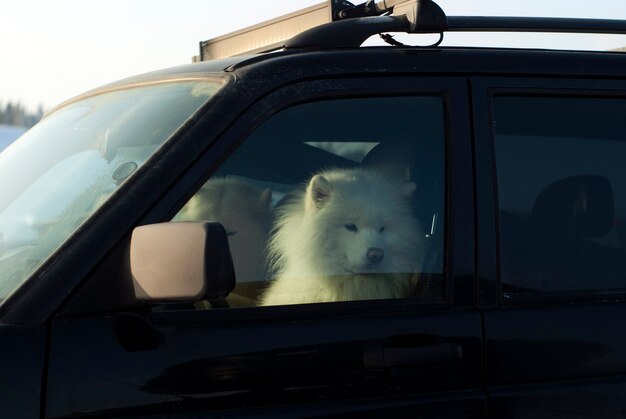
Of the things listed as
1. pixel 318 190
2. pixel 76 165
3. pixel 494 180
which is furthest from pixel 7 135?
pixel 494 180

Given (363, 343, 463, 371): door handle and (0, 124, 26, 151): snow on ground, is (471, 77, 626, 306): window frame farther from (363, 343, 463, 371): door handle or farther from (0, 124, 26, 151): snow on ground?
(0, 124, 26, 151): snow on ground

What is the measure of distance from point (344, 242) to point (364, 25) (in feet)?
2.24

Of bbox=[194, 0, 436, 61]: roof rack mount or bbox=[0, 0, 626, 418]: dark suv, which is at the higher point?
bbox=[194, 0, 436, 61]: roof rack mount

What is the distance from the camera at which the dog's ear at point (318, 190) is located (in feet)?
8.79

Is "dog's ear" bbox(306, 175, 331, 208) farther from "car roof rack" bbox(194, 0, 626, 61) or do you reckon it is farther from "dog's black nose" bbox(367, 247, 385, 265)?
"car roof rack" bbox(194, 0, 626, 61)

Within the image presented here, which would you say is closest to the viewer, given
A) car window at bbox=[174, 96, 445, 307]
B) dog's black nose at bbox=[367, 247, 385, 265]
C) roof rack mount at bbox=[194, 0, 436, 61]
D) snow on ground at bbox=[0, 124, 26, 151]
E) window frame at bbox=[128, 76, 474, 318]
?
window frame at bbox=[128, 76, 474, 318]

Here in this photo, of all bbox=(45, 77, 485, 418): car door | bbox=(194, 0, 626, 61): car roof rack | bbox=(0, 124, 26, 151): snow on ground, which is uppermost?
bbox=(194, 0, 626, 61): car roof rack

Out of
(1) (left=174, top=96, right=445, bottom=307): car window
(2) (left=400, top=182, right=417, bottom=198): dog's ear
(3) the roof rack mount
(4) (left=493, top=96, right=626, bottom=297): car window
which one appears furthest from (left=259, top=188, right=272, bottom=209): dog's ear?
(3) the roof rack mount

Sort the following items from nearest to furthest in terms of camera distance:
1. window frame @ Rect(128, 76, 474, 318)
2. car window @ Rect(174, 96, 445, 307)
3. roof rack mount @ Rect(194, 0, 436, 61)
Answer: window frame @ Rect(128, 76, 474, 318), car window @ Rect(174, 96, 445, 307), roof rack mount @ Rect(194, 0, 436, 61)

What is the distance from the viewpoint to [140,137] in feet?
8.48

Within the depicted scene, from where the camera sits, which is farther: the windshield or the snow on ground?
the snow on ground

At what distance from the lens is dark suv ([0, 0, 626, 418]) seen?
2.19 m

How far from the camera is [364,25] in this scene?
2.84 metres

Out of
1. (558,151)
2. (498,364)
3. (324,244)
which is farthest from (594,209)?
(324,244)
